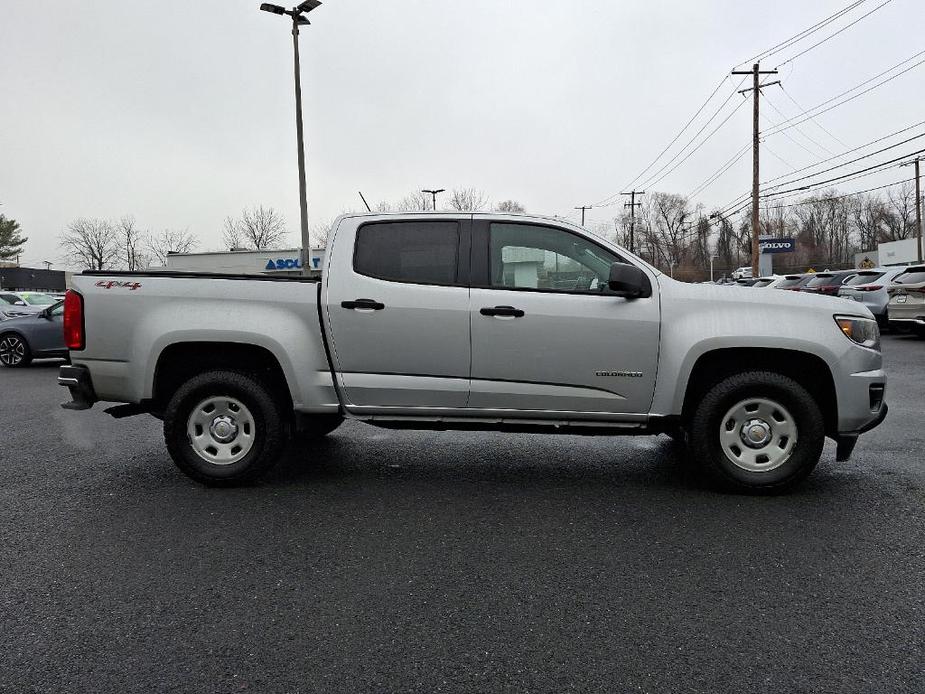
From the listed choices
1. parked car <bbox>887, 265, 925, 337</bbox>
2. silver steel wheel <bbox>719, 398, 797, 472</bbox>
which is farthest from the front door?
parked car <bbox>887, 265, 925, 337</bbox>

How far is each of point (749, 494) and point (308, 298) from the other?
3411 mm

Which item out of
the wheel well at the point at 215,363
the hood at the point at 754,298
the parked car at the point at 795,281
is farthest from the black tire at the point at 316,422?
the parked car at the point at 795,281

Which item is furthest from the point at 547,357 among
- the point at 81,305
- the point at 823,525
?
the point at 81,305

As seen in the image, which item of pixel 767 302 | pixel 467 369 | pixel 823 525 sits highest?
pixel 767 302

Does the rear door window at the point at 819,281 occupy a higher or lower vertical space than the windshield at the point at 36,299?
higher

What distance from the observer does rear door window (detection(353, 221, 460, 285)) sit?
496 centimetres

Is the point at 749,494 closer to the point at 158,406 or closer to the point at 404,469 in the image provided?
the point at 404,469

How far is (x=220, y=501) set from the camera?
471cm

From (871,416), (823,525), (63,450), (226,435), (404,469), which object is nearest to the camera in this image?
(823,525)

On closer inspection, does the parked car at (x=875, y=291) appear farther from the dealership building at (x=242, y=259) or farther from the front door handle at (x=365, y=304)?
the dealership building at (x=242, y=259)

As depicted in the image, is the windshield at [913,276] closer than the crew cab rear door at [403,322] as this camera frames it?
No

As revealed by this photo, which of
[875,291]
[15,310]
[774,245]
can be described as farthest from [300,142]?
[774,245]

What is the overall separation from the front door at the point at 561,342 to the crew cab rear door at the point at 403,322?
0.16 m

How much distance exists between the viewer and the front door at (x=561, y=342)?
4.74 m
